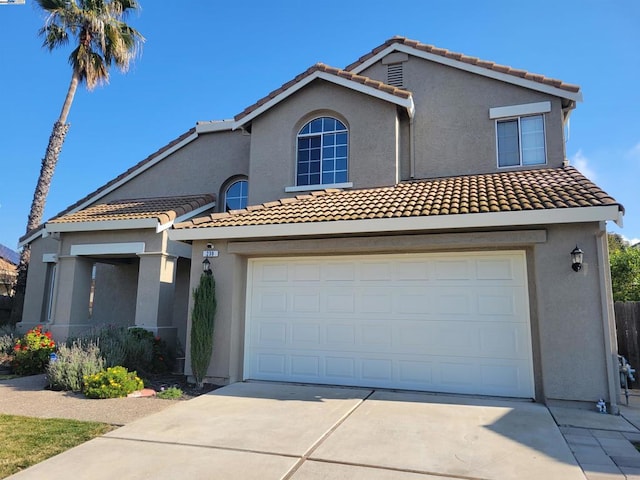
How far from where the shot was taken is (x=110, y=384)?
8.77m

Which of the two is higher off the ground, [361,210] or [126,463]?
[361,210]

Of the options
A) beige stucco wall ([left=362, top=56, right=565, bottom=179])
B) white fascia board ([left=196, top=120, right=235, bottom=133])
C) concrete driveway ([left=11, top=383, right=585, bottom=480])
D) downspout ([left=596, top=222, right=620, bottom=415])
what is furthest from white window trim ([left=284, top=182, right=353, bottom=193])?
downspout ([left=596, top=222, right=620, bottom=415])

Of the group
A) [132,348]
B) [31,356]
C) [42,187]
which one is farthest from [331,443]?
[42,187]

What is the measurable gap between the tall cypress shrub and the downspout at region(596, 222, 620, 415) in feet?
25.2

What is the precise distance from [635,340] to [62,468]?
1135cm

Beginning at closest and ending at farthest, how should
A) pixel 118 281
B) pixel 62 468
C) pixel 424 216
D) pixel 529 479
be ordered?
pixel 529 479 → pixel 62 468 → pixel 424 216 → pixel 118 281

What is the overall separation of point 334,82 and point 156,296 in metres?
8.06

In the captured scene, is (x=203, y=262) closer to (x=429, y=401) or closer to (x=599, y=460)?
(x=429, y=401)

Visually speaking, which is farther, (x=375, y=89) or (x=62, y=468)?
(x=375, y=89)

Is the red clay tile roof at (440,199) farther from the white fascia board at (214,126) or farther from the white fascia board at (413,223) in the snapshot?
the white fascia board at (214,126)

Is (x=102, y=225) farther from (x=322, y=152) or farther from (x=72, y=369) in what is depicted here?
(x=322, y=152)

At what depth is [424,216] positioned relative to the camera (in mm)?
8805

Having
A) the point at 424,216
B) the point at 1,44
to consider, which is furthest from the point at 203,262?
the point at 1,44

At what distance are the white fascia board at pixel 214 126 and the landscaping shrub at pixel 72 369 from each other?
30.3 ft
